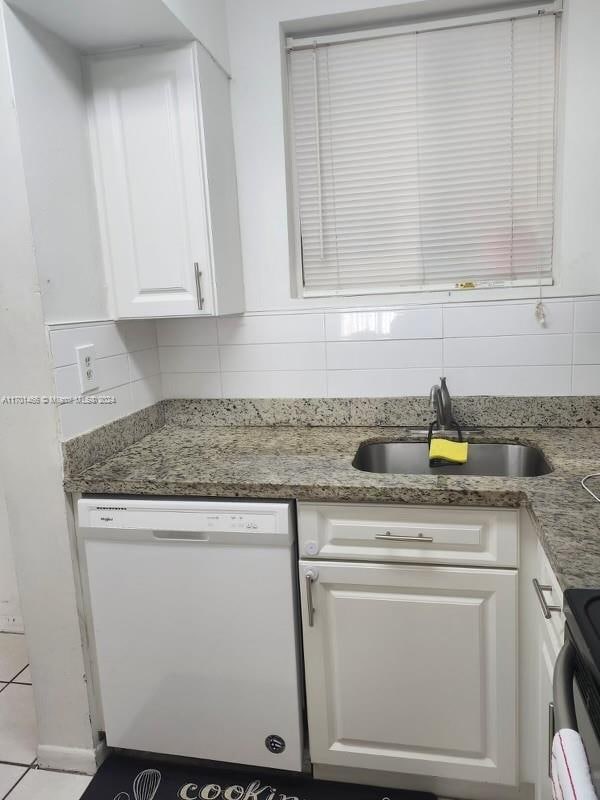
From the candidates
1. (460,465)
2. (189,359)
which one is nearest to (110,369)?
(189,359)

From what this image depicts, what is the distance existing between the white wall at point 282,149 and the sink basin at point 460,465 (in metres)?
0.51

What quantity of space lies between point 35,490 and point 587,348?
175cm

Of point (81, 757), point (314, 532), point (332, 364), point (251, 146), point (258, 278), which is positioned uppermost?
point (251, 146)

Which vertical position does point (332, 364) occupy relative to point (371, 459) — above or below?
above

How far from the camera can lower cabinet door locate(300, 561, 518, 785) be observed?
139 cm

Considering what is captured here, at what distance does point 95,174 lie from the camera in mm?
1699

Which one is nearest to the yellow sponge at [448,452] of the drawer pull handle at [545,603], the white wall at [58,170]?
the drawer pull handle at [545,603]

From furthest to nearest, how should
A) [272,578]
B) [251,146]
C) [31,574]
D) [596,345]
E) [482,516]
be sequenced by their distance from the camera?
1. [251,146]
2. [596,345]
3. [31,574]
4. [272,578]
5. [482,516]

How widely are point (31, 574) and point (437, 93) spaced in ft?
6.49

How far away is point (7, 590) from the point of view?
231 centimetres

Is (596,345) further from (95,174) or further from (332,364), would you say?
(95,174)

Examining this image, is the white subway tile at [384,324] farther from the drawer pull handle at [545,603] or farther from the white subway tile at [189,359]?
the drawer pull handle at [545,603]

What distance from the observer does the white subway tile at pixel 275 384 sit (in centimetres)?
203

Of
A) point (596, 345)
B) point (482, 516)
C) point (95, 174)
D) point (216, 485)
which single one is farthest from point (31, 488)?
point (596, 345)
